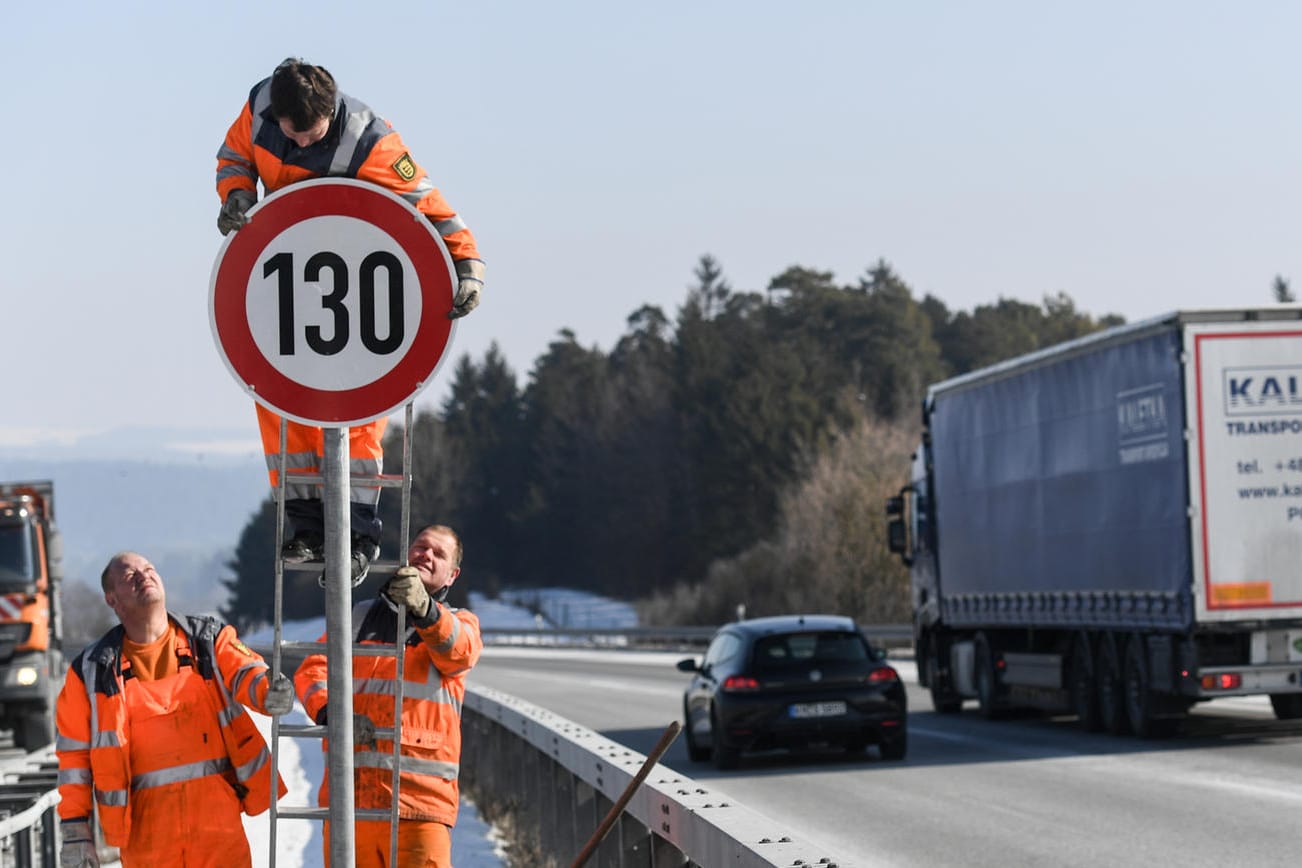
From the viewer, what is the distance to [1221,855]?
1249 cm

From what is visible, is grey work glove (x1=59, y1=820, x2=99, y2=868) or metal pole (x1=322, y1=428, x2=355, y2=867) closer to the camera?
metal pole (x1=322, y1=428, x2=355, y2=867)

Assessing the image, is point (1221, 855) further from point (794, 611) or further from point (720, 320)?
point (720, 320)

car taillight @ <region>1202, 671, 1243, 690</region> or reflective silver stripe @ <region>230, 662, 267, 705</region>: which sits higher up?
reflective silver stripe @ <region>230, 662, 267, 705</region>

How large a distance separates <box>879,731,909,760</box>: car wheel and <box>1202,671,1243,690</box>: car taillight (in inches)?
108

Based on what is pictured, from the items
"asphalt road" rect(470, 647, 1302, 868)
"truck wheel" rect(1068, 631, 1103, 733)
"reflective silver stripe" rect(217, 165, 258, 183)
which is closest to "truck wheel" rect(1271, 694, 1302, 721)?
"asphalt road" rect(470, 647, 1302, 868)

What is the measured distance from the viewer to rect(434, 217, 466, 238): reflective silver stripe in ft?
18.4

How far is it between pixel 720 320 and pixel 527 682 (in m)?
86.3

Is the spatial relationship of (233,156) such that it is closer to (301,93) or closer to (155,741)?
(301,93)

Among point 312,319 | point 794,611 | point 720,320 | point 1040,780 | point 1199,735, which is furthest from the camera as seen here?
point 720,320

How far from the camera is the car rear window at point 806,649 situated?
19.8 m

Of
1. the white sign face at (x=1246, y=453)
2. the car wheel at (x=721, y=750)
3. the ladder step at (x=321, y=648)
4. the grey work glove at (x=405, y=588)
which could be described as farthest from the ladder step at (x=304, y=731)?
the white sign face at (x=1246, y=453)

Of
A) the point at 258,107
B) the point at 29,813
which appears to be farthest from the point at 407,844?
the point at 29,813

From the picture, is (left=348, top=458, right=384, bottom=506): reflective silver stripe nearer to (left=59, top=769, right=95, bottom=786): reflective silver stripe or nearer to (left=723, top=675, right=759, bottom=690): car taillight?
(left=59, top=769, right=95, bottom=786): reflective silver stripe

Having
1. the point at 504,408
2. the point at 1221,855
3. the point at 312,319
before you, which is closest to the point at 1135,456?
the point at 1221,855
